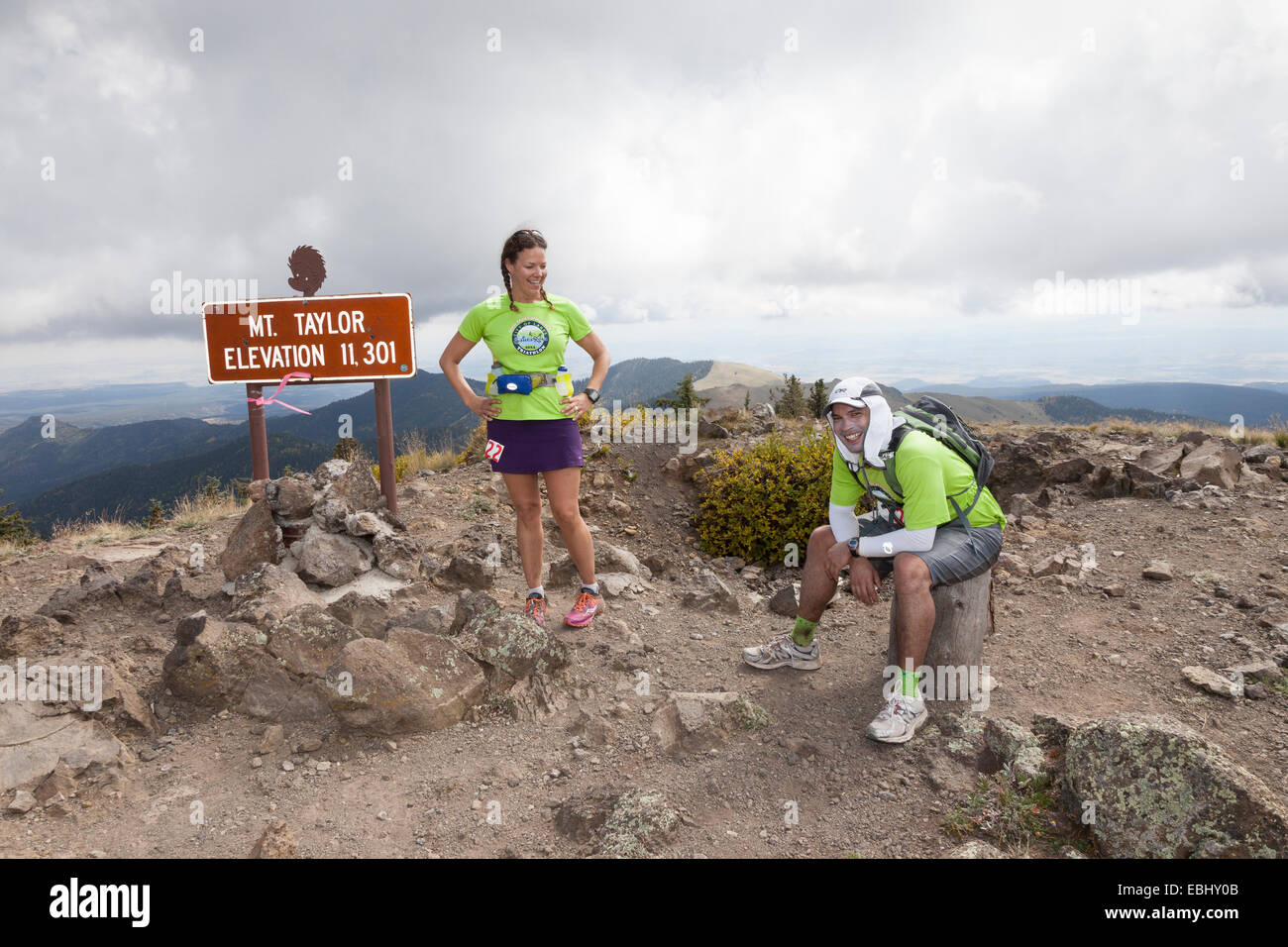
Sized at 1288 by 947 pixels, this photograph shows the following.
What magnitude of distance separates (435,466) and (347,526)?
20.9 feet

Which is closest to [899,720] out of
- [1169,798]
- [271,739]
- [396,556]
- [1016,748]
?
[1016,748]

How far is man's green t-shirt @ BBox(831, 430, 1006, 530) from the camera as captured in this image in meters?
3.54

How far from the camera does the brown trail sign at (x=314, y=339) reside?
22.5 ft

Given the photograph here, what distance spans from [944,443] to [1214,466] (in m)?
6.18

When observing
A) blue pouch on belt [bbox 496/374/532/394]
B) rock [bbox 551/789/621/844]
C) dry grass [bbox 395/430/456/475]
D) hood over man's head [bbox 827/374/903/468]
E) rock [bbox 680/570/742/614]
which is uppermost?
blue pouch on belt [bbox 496/374/532/394]

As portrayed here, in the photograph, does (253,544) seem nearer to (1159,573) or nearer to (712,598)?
(712,598)

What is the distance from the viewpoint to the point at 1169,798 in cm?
273

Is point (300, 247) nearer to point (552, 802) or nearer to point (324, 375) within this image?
point (324, 375)

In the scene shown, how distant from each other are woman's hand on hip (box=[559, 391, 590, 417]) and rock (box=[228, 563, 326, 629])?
79.5 inches

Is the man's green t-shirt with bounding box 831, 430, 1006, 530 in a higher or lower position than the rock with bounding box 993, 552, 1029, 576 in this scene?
higher

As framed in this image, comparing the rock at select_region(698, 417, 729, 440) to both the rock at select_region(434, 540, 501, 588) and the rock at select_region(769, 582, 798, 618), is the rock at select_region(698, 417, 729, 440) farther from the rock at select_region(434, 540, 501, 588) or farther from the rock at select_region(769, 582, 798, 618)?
the rock at select_region(434, 540, 501, 588)

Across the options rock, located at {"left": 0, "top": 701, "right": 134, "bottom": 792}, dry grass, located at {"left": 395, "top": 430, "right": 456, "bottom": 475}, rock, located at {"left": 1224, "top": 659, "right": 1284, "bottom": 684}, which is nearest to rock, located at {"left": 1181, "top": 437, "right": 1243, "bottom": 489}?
rock, located at {"left": 1224, "top": 659, "right": 1284, "bottom": 684}

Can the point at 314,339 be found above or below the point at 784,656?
above

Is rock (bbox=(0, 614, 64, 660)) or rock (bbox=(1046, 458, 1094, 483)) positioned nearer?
rock (bbox=(0, 614, 64, 660))
